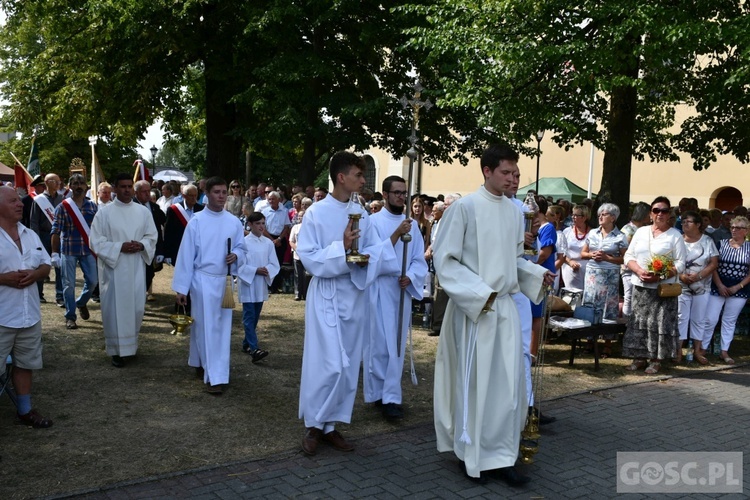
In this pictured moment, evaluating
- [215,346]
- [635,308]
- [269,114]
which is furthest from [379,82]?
[215,346]

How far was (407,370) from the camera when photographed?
28.0ft

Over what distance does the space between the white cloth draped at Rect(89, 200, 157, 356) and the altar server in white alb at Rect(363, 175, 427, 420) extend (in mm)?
2918

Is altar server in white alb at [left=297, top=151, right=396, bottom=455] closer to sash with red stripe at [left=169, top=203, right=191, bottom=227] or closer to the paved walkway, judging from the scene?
the paved walkway

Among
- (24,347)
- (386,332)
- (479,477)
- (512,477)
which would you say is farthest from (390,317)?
(24,347)

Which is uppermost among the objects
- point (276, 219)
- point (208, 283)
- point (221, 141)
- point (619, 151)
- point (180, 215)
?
point (221, 141)

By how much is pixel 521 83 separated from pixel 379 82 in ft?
24.0

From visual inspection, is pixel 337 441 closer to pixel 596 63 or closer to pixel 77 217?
pixel 77 217

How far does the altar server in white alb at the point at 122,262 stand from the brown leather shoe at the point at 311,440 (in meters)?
3.35

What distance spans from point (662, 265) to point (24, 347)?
265 inches

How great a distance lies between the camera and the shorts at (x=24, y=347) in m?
5.75

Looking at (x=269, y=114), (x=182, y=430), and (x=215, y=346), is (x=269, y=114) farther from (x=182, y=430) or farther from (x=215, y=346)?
(x=182, y=430)

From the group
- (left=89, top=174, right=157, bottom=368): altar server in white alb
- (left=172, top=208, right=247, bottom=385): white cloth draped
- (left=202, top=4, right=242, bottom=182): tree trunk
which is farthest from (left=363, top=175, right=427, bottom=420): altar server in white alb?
(left=202, top=4, right=242, bottom=182): tree trunk

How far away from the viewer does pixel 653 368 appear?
29.4 feet

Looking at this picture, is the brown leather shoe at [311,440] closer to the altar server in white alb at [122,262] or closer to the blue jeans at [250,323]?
the blue jeans at [250,323]
